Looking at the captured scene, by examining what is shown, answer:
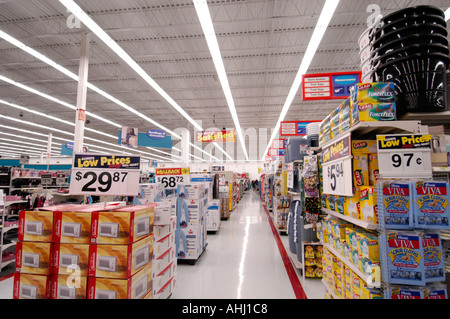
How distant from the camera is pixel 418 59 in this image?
1.72 metres

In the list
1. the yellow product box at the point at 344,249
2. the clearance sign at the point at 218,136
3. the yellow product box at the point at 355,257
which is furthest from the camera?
the clearance sign at the point at 218,136

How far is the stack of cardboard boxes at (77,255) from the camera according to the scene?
2.04m

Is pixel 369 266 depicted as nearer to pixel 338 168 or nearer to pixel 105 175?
pixel 338 168

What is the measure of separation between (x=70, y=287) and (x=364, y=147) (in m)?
2.87

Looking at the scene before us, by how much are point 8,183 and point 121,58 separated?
4969 millimetres

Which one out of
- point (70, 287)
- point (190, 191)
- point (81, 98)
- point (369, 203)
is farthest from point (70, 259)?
point (81, 98)

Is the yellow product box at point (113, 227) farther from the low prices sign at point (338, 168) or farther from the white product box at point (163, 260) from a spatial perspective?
the low prices sign at point (338, 168)

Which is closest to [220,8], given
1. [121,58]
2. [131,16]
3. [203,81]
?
[131,16]

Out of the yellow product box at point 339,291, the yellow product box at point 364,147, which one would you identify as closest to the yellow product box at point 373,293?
the yellow product box at point 339,291

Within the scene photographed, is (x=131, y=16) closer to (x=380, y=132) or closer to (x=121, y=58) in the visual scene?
(x=121, y=58)

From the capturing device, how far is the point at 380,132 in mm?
2100

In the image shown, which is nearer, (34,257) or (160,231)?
(34,257)

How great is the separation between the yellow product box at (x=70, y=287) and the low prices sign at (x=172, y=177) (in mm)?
3362

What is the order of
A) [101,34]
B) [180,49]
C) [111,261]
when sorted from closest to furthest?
1. [111,261]
2. [101,34]
3. [180,49]
